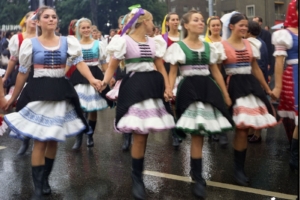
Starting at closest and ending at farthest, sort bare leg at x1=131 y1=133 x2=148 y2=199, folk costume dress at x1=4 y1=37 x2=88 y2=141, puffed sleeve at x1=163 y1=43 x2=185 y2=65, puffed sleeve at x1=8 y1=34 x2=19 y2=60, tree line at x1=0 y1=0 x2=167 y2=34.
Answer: folk costume dress at x1=4 y1=37 x2=88 y2=141 < bare leg at x1=131 y1=133 x2=148 y2=199 < puffed sleeve at x1=163 y1=43 x2=185 y2=65 < puffed sleeve at x1=8 y1=34 x2=19 y2=60 < tree line at x1=0 y1=0 x2=167 y2=34

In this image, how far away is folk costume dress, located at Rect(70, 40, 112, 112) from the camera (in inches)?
283

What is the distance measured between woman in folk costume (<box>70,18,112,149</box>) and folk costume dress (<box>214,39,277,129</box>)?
243cm

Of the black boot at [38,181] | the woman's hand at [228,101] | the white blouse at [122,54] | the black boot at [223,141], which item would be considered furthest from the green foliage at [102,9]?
the black boot at [38,181]

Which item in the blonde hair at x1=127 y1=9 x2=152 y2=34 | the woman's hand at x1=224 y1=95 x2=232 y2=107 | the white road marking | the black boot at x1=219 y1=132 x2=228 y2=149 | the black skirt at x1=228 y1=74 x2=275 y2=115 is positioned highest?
the blonde hair at x1=127 y1=9 x2=152 y2=34

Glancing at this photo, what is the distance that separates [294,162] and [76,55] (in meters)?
2.89

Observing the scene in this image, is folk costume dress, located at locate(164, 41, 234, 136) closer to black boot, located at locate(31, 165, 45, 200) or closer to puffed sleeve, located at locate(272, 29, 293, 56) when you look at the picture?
puffed sleeve, located at locate(272, 29, 293, 56)

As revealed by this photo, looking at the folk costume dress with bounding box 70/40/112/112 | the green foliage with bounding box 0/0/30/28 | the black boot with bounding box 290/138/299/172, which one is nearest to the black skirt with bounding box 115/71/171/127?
the black boot with bounding box 290/138/299/172

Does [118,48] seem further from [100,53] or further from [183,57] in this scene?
[100,53]

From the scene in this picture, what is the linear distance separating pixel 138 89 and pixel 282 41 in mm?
1653

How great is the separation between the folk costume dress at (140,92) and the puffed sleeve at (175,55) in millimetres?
183

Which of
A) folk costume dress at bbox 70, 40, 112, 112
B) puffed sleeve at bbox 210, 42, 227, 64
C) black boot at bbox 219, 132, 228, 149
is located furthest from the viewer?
black boot at bbox 219, 132, 228, 149

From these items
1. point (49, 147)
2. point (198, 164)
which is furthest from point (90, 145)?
point (198, 164)

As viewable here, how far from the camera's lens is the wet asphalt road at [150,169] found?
517 centimetres

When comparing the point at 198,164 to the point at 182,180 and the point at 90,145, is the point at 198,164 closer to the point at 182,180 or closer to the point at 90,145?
the point at 182,180
